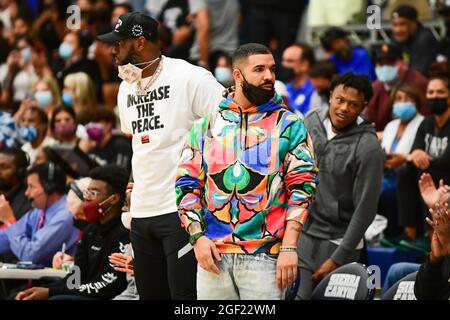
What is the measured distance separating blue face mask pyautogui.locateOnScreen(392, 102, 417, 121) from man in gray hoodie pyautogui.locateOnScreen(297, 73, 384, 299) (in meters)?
2.05

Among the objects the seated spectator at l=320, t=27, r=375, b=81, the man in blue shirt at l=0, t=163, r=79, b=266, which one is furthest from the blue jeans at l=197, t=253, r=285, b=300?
the seated spectator at l=320, t=27, r=375, b=81

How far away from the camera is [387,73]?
1045 cm

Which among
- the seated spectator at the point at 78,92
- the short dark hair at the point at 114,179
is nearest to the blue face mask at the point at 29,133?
the seated spectator at the point at 78,92

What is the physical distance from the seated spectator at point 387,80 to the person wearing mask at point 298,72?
2.20 feet

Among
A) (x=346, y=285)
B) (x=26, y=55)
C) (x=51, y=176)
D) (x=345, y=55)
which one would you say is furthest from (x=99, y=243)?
(x=26, y=55)

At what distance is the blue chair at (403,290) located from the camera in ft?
21.6

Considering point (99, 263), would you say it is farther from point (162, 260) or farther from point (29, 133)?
point (29, 133)

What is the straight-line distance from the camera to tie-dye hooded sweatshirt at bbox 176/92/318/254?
5.46m

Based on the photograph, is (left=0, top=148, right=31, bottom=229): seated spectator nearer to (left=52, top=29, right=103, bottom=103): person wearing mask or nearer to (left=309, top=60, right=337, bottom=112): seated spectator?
(left=309, top=60, right=337, bottom=112): seated spectator

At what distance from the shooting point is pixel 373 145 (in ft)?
24.2

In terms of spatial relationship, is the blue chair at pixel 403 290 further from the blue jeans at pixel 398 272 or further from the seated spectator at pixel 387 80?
the seated spectator at pixel 387 80

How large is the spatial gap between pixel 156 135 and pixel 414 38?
5498 millimetres
